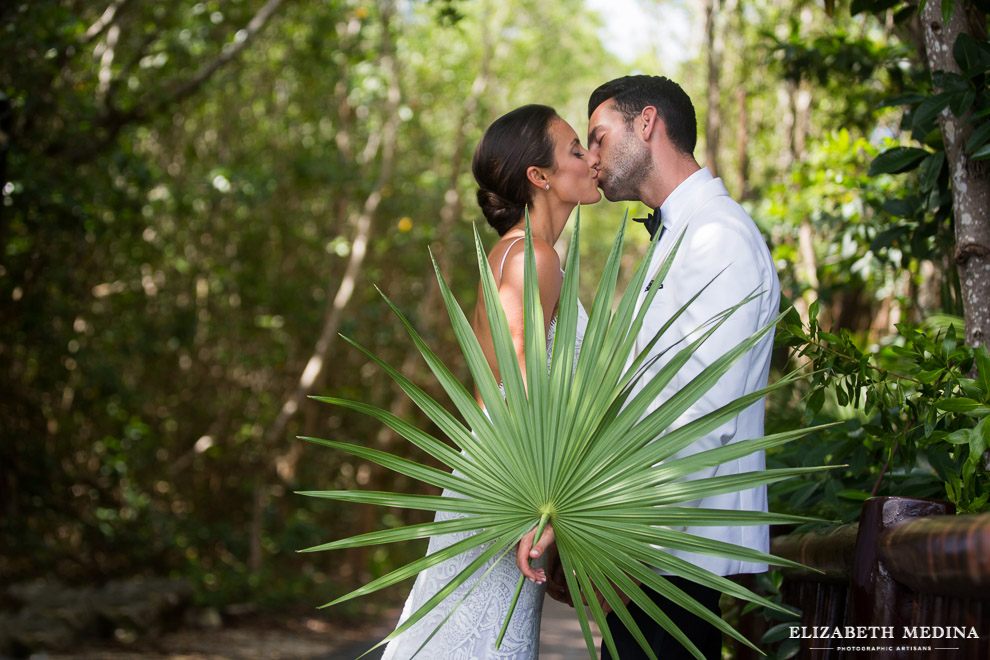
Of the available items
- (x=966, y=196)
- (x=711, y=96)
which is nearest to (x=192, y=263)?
(x=711, y=96)

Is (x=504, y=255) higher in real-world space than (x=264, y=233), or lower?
lower

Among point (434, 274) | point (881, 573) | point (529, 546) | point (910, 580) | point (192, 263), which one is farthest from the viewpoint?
point (434, 274)

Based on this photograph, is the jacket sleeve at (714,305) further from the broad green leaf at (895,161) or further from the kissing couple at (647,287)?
the broad green leaf at (895,161)

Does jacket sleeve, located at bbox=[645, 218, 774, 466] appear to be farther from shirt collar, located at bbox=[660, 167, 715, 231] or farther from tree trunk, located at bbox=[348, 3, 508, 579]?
tree trunk, located at bbox=[348, 3, 508, 579]

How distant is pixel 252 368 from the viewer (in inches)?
412

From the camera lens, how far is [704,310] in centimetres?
185

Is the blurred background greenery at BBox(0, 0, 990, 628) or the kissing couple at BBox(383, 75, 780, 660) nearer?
the kissing couple at BBox(383, 75, 780, 660)

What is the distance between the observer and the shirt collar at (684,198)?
6.82ft

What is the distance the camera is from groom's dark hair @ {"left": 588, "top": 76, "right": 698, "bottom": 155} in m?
2.19

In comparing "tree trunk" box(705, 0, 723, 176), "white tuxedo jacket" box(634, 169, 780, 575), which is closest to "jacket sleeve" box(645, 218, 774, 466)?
"white tuxedo jacket" box(634, 169, 780, 575)

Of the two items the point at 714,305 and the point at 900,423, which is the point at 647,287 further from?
the point at 900,423

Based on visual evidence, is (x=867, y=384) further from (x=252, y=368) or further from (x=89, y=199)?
(x=252, y=368)

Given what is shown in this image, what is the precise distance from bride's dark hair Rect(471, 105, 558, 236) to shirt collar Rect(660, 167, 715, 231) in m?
0.52

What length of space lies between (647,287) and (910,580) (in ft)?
2.68
